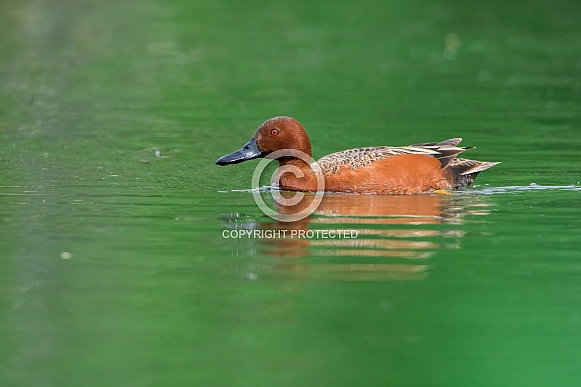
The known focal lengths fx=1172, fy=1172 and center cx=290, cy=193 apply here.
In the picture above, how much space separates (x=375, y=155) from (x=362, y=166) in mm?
186

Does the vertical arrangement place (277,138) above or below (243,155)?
above

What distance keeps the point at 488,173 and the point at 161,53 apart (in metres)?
11.4

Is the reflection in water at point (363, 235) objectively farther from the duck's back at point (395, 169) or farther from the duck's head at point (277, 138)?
the duck's head at point (277, 138)

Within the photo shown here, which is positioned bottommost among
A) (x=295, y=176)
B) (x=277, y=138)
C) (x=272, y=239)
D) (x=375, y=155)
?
(x=272, y=239)

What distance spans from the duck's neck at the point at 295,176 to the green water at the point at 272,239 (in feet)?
1.22

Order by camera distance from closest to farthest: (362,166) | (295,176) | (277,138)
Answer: (362,166)
(295,176)
(277,138)

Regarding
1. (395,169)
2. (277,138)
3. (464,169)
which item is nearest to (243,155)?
(277,138)

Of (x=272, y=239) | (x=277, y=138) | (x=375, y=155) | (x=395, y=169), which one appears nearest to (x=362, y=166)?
(x=375, y=155)

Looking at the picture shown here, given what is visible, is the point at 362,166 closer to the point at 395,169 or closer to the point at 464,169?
the point at 395,169

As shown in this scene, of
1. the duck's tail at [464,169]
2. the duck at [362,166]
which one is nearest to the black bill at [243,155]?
the duck at [362,166]

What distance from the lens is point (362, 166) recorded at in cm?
1086

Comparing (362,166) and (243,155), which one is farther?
(243,155)

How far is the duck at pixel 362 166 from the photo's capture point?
35.7 feet

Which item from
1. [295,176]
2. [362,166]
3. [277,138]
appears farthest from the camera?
[277,138]
